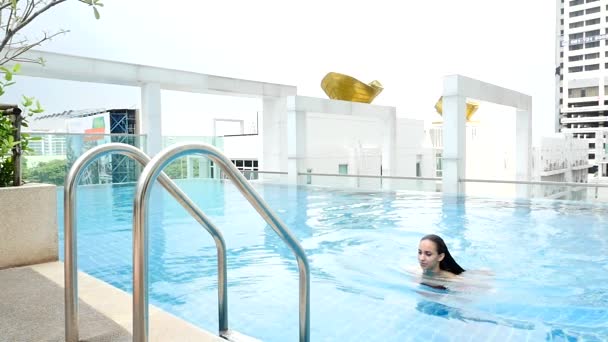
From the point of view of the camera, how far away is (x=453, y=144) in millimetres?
12195

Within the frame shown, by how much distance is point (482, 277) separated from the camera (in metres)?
5.18

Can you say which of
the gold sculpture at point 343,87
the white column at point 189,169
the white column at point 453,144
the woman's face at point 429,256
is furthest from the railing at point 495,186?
the gold sculpture at point 343,87

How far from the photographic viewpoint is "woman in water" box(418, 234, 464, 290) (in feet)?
15.3

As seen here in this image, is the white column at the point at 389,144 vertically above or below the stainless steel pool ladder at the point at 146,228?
above

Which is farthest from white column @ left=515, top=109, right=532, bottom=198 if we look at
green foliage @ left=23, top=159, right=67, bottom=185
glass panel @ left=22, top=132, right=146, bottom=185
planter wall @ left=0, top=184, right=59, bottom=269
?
planter wall @ left=0, top=184, right=59, bottom=269

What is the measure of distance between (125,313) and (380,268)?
11.9ft

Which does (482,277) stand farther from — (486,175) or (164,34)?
(164,34)

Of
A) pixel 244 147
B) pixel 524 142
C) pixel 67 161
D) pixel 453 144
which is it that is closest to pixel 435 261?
pixel 453 144

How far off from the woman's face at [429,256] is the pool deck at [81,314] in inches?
113

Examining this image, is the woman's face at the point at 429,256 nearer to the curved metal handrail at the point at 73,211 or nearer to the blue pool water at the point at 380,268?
the blue pool water at the point at 380,268

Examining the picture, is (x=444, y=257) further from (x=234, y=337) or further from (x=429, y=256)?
(x=234, y=337)

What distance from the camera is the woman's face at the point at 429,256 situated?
15.3 feet

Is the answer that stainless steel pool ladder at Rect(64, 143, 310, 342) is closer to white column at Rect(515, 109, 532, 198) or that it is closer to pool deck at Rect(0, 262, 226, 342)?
pool deck at Rect(0, 262, 226, 342)

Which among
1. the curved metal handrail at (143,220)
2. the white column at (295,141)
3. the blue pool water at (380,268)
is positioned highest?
the white column at (295,141)
